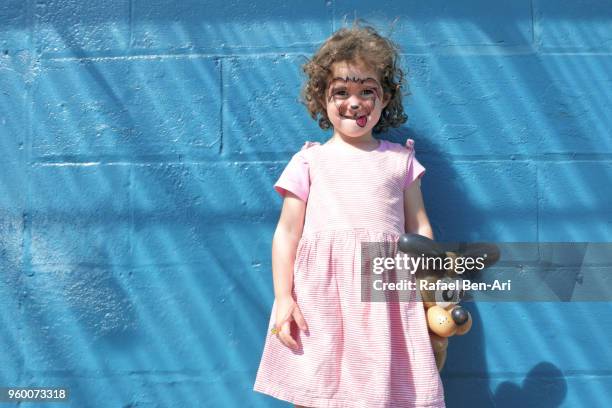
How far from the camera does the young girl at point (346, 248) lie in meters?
1.67

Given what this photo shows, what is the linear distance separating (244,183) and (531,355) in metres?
1.01

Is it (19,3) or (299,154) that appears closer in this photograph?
(299,154)

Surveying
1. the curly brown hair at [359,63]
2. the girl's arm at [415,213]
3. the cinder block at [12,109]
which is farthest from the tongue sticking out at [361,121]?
the cinder block at [12,109]

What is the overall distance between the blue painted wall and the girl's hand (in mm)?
305

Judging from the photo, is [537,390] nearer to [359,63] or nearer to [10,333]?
[359,63]

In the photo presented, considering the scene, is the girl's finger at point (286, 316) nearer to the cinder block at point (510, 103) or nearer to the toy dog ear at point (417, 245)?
the toy dog ear at point (417, 245)

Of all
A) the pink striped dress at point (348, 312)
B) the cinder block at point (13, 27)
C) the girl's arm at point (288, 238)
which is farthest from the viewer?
the cinder block at point (13, 27)

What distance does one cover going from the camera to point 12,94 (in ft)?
6.94

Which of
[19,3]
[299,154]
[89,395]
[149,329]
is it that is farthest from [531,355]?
[19,3]

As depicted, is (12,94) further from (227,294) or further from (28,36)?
(227,294)

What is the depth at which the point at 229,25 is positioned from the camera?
2115 mm

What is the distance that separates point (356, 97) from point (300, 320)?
2.01 ft

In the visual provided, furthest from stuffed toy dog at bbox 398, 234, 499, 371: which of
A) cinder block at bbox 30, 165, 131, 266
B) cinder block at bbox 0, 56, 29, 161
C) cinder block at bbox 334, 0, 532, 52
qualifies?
cinder block at bbox 0, 56, 29, 161

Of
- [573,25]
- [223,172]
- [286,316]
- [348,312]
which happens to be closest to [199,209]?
[223,172]
